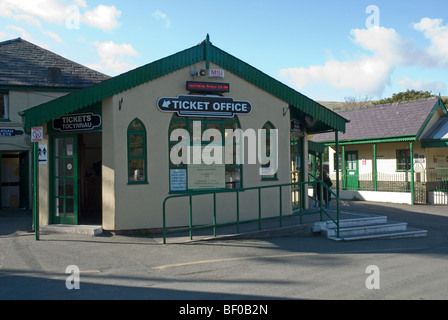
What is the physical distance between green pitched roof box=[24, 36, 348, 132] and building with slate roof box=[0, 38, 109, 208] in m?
7.86

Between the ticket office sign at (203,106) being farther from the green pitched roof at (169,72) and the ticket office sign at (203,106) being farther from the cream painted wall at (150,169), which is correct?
the green pitched roof at (169,72)

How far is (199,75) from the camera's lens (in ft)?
36.4

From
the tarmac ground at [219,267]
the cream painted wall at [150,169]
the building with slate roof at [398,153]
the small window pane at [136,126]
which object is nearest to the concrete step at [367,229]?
the tarmac ground at [219,267]

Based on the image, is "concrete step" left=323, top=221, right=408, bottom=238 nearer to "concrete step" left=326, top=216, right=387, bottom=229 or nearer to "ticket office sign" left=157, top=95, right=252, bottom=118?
"concrete step" left=326, top=216, right=387, bottom=229

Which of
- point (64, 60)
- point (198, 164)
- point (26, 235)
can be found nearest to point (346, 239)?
point (198, 164)

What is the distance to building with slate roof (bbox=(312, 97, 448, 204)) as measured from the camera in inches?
802

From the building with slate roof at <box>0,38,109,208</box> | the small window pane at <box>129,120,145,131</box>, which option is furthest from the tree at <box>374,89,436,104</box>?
the small window pane at <box>129,120,145,131</box>

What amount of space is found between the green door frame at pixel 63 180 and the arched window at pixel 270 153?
5017 millimetres

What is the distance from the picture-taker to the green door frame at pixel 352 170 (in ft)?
76.3

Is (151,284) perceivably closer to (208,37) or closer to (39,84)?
(208,37)

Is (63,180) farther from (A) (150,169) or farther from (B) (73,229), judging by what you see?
(A) (150,169)

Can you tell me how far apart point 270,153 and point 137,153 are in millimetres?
3728

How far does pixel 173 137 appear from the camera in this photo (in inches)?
429

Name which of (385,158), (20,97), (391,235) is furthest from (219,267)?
(385,158)
